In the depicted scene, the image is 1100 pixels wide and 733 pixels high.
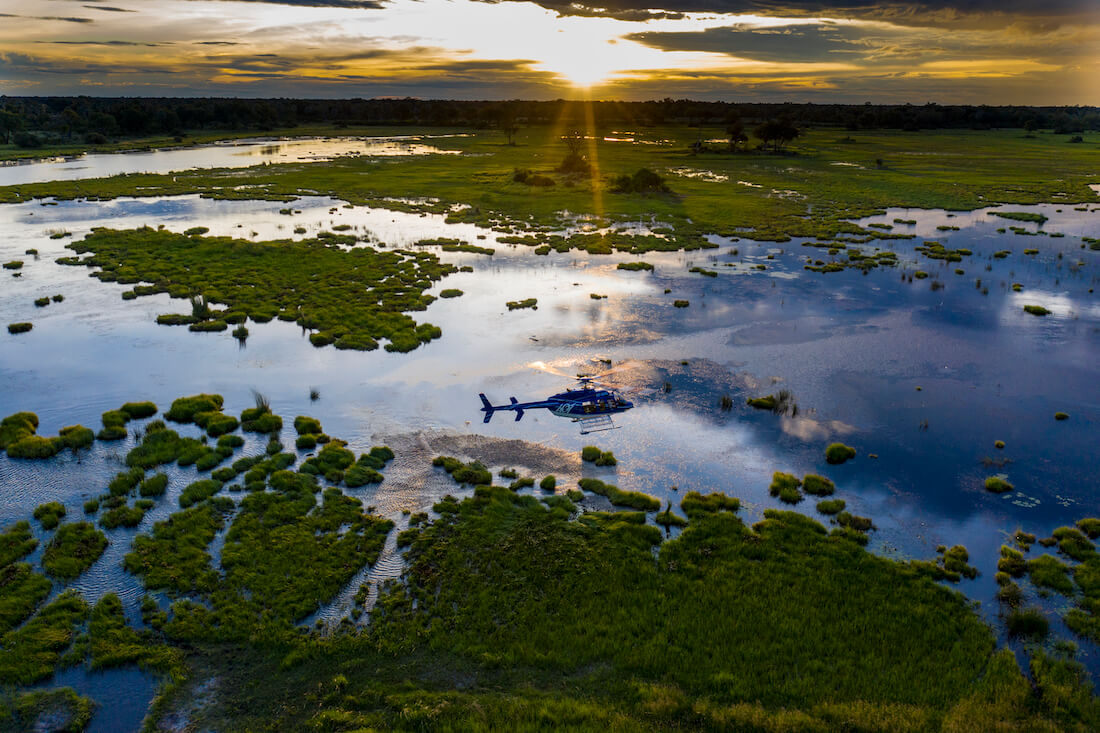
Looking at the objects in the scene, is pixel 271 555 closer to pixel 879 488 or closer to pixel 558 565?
pixel 558 565

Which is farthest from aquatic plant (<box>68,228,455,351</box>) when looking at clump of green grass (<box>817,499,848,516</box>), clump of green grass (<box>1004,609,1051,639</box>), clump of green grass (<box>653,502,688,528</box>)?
clump of green grass (<box>1004,609,1051,639</box>)

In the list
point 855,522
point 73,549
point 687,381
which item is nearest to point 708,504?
point 855,522

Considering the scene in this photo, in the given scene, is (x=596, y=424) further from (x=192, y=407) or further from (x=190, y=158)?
(x=190, y=158)

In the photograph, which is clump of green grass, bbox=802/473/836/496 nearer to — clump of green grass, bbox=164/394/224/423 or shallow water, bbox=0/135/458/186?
clump of green grass, bbox=164/394/224/423

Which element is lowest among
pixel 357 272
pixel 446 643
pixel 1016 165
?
pixel 446 643

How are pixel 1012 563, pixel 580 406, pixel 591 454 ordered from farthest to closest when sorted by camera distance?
pixel 580 406 < pixel 591 454 < pixel 1012 563

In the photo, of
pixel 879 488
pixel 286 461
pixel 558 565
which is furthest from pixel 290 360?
pixel 879 488
